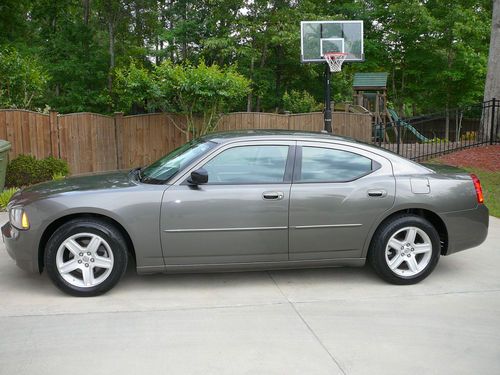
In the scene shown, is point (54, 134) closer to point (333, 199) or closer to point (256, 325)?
point (333, 199)

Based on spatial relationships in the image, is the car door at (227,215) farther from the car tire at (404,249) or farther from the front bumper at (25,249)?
the front bumper at (25,249)

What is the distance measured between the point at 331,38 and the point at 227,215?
10738 millimetres

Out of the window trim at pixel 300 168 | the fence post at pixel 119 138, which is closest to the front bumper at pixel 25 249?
the window trim at pixel 300 168

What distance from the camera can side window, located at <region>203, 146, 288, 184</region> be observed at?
502 cm

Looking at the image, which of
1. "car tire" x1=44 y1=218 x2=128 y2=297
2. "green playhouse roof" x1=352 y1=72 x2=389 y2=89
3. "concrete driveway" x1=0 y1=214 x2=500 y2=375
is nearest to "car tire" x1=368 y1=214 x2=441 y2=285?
"concrete driveway" x1=0 y1=214 x2=500 y2=375

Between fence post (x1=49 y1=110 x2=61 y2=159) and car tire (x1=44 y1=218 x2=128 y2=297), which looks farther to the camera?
fence post (x1=49 y1=110 x2=61 y2=159)

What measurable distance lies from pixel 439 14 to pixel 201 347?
974 inches

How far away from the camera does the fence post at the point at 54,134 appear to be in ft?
42.2

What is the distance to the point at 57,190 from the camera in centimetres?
494

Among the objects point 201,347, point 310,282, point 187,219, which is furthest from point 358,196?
point 201,347

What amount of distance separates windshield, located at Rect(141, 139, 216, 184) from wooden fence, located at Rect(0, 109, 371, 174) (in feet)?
25.3

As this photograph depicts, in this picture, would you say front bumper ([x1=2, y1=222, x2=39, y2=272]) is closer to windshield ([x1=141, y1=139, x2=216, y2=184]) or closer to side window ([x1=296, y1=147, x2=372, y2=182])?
windshield ([x1=141, y1=139, x2=216, y2=184])

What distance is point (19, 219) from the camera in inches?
190

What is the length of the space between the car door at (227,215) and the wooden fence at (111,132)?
8478 millimetres
